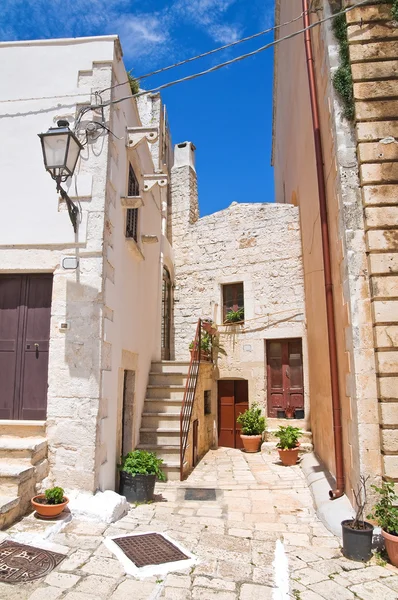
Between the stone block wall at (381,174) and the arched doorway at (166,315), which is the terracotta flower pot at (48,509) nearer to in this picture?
the stone block wall at (381,174)

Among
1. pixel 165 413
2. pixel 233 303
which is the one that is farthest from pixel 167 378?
pixel 233 303

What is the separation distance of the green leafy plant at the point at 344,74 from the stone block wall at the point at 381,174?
0.23 feet

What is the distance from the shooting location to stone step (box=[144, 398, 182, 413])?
24.1 feet

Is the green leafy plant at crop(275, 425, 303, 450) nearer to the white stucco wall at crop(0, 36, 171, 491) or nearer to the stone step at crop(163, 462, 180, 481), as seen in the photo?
the stone step at crop(163, 462, 180, 481)

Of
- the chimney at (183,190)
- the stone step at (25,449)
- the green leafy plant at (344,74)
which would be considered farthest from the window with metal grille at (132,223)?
the chimney at (183,190)

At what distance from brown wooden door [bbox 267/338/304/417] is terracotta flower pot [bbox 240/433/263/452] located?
79 cm

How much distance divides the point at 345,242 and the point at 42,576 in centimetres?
418

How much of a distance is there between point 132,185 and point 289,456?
556 centimetres

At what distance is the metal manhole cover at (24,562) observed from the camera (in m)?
3.02

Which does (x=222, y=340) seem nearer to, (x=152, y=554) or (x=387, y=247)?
(x=387, y=247)

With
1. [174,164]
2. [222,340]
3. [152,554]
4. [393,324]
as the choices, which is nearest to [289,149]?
[174,164]

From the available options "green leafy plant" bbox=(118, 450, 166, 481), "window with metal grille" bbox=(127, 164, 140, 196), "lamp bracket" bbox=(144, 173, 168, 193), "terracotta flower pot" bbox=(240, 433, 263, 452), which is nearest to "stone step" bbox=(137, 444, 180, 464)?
"green leafy plant" bbox=(118, 450, 166, 481)

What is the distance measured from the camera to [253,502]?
213 inches

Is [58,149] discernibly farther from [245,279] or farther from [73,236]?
[245,279]
